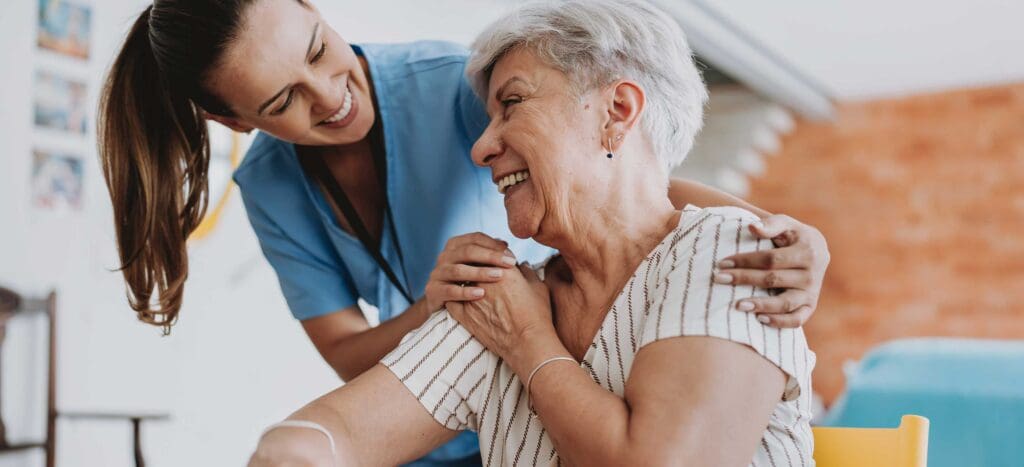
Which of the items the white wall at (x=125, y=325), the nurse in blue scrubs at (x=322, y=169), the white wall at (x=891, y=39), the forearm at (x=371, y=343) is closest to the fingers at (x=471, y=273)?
the nurse in blue scrubs at (x=322, y=169)

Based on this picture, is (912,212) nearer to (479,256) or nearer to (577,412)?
(479,256)

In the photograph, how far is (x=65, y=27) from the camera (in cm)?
346

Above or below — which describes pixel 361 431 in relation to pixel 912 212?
below

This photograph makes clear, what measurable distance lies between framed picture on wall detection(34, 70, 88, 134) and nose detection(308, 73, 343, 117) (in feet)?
8.01

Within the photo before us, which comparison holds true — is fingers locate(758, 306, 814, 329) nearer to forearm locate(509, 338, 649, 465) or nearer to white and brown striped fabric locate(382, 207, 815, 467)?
white and brown striped fabric locate(382, 207, 815, 467)

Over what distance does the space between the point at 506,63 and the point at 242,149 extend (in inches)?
111

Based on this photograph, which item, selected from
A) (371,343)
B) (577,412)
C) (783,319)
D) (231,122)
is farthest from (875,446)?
(231,122)

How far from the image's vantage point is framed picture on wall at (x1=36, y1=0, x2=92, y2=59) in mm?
3389

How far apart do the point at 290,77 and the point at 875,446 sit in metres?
0.95

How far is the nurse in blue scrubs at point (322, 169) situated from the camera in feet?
4.37

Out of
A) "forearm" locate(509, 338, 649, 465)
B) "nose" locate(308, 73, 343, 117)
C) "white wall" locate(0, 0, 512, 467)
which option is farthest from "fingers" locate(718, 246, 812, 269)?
"white wall" locate(0, 0, 512, 467)

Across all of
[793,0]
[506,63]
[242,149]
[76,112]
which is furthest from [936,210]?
[506,63]

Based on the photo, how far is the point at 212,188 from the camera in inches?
154

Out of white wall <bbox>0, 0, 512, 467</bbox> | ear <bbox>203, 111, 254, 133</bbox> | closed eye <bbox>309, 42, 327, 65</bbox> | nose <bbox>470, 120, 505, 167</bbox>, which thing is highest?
closed eye <bbox>309, 42, 327, 65</bbox>
